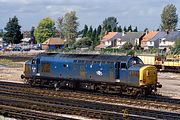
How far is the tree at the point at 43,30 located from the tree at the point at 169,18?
43.8 m

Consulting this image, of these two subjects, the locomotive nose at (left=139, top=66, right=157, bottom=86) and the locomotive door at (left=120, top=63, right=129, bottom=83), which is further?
the locomotive door at (left=120, top=63, right=129, bottom=83)

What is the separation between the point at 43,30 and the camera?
146250 millimetres

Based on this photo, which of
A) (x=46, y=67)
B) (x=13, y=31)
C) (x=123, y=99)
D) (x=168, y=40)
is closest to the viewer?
(x=123, y=99)

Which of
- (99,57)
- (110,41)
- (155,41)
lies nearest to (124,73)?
(99,57)

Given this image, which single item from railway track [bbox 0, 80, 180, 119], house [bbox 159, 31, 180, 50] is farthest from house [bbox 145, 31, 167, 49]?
railway track [bbox 0, 80, 180, 119]

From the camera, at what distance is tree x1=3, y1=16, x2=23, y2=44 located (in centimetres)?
13075

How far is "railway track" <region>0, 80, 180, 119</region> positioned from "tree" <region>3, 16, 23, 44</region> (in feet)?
337

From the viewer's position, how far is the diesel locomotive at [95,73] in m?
27.2

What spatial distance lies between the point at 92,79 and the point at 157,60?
25.1m

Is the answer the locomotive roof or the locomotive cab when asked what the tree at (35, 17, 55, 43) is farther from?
the locomotive roof

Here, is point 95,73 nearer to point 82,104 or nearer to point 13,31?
point 82,104

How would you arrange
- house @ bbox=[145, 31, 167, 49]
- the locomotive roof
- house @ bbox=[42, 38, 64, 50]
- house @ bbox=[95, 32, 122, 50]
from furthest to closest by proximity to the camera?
house @ bbox=[95, 32, 122, 50] < house @ bbox=[42, 38, 64, 50] < house @ bbox=[145, 31, 167, 49] < the locomotive roof

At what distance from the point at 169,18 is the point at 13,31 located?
59559mm

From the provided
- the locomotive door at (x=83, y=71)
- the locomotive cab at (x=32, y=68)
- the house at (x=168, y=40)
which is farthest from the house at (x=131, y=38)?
the locomotive door at (x=83, y=71)
